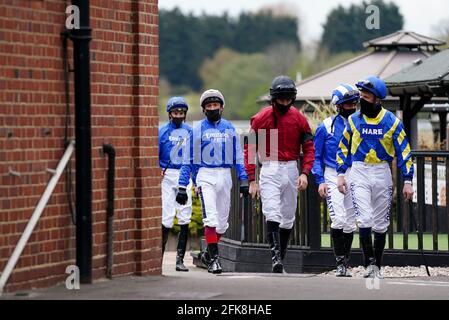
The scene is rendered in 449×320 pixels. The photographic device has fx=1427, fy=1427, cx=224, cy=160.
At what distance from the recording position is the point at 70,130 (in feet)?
37.4

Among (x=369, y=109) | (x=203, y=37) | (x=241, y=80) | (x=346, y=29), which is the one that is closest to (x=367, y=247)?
(x=369, y=109)

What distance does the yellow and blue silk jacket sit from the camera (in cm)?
1369

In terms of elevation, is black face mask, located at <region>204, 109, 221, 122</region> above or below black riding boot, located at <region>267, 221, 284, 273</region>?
above

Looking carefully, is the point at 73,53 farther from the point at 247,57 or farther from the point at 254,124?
the point at 247,57

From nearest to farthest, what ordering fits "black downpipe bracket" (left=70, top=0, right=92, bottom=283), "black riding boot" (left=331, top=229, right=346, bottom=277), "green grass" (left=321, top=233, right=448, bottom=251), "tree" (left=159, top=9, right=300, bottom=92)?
"black downpipe bracket" (left=70, top=0, right=92, bottom=283) < "black riding boot" (left=331, top=229, right=346, bottom=277) < "green grass" (left=321, top=233, right=448, bottom=251) < "tree" (left=159, top=9, right=300, bottom=92)

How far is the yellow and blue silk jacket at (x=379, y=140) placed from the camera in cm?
1369

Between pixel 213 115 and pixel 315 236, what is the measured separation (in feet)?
7.47

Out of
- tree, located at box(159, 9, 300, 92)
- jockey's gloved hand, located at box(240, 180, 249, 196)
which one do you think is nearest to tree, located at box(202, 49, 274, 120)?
tree, located at box(159, 9, 300, 92)

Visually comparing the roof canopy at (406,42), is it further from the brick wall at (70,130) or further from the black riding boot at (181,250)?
the brick wall at (70,130)

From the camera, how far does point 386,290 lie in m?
11.5

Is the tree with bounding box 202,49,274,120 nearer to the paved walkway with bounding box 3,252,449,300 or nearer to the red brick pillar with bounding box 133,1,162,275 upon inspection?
the red brick pillar with bounding box 133,1,162,275

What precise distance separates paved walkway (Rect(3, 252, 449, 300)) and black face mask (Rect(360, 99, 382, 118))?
1768mm

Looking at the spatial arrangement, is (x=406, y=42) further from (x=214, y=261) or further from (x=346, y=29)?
(x=346, y=29)
